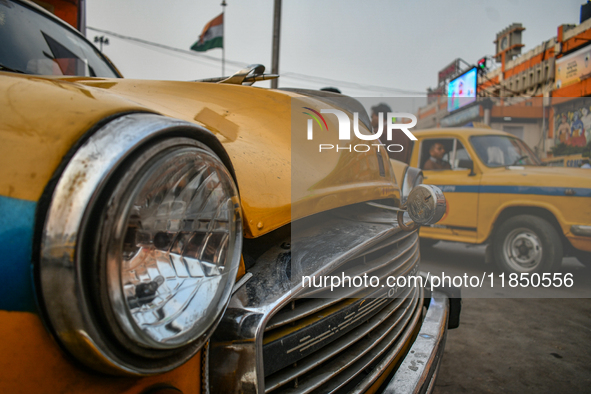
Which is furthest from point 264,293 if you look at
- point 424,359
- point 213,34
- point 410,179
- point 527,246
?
point 213,34

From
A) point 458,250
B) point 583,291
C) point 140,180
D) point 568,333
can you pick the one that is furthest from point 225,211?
point 458,250

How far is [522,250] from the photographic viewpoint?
4.68 meters

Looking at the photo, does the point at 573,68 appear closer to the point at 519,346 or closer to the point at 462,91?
the point at 462,91

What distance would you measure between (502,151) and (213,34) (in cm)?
891

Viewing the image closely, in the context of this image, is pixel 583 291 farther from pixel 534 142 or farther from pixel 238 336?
pixel 534 142

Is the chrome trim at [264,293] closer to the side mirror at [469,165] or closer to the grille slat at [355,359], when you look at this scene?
the grille slat at [355,359]

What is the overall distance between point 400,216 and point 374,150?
31 cm

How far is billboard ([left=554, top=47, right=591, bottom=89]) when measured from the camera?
17731 mm

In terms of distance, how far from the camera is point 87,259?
1.73 feet

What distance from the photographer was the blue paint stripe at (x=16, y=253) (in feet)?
1.72

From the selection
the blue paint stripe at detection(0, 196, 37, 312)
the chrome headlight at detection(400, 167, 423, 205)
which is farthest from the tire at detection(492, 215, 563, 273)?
the blue paint stripe at detection(0, 196, 37, 312)

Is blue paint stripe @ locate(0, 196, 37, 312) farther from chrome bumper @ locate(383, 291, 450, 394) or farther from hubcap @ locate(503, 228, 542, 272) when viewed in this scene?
hubcap @ locate(503, 228, 542, 272)

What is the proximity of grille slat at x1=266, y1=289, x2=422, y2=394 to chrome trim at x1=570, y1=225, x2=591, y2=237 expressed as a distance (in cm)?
379

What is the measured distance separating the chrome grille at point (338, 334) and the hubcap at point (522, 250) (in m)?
3.89
